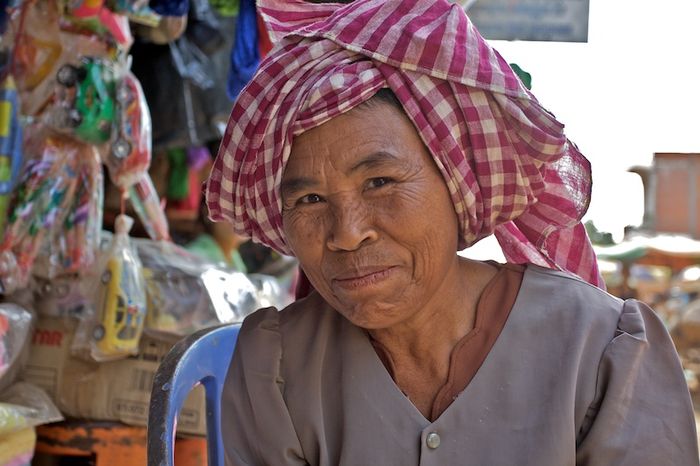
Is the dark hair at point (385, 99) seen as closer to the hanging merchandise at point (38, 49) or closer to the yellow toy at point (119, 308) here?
the yellow toy at point (119, 308)

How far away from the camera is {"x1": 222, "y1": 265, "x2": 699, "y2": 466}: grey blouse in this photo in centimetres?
154

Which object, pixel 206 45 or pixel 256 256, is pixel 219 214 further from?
pixel 256 256

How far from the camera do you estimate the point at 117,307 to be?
3096mm

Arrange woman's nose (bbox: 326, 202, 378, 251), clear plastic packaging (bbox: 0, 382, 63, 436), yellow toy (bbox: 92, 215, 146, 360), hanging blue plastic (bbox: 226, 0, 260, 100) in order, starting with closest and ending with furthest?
woman's nose (bbox: 326, 202, 378, 251), clear plastic packaging (bbox: 0, 382, 63, 436), yellow toy (bbox: 92, 215, 146, 360), hanging blue plastic (bbox: 226, 0, 260, 100)

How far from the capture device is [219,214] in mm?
2018

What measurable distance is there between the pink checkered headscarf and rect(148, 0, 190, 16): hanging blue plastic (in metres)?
2.06

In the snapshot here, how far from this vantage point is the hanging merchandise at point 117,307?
3.10 metres

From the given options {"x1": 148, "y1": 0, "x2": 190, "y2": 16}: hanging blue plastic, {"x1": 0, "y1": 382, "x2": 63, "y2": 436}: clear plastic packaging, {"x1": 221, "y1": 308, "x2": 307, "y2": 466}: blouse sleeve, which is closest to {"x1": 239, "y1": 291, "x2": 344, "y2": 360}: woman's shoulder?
{"x1": 221, "y1": 308, "x2": 307, "y2": 466}: blouse sleeve

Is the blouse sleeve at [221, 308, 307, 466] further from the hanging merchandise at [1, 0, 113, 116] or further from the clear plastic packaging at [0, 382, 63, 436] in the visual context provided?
the hanging merchandise at [1, 0, 113, 116]

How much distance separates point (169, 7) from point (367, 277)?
8.20 ft

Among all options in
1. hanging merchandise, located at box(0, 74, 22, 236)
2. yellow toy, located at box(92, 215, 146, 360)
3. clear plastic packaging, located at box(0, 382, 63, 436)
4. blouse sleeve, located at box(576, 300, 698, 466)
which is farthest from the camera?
yellow toy, located at box(92, 215, 146, 360)

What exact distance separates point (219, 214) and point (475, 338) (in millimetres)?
643

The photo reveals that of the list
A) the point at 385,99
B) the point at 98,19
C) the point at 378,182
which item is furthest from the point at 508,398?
the point at 98,19

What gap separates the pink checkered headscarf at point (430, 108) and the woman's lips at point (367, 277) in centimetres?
21
